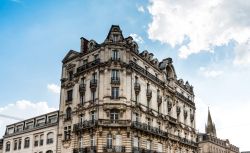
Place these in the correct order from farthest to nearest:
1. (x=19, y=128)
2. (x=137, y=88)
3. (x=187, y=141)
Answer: (x=19, y=128) → (x=187, y=141) → (x=137, y=88)

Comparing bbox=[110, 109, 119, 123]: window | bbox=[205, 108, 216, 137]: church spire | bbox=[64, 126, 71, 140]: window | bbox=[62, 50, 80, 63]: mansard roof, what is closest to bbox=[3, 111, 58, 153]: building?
bbox=[64, 126, 71, 140]: window

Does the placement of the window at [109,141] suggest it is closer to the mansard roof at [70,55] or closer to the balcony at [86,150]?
the balcony at [86,150]

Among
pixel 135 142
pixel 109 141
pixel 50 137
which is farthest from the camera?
pixel 50 137

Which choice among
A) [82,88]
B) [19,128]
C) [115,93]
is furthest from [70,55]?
[19,128]

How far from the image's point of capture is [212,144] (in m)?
103

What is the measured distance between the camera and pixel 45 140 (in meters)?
55.5

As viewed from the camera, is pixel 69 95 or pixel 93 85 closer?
pixel 93 85

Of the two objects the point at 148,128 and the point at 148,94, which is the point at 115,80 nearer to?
the point at 148,94

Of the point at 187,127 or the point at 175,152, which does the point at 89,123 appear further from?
the point at 187,127

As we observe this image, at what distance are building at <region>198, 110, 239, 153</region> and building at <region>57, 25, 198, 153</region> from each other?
43.8 m

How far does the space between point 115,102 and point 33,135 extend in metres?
20.2

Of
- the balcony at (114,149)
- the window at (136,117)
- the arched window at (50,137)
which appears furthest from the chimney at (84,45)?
the balcony at (114,149)

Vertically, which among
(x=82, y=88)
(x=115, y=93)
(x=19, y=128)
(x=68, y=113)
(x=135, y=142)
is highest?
(x=82, y=88)

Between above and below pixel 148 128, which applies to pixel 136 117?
above
